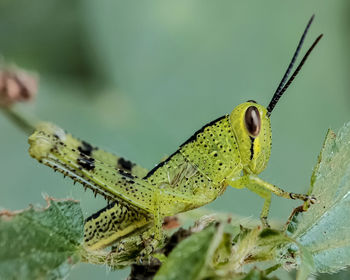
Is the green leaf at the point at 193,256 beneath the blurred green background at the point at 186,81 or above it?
beneath

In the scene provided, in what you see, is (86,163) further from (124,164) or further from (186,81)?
(186,81)

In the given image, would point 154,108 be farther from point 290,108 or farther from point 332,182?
point 332,182

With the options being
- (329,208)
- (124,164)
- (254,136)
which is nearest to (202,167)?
(254,136)

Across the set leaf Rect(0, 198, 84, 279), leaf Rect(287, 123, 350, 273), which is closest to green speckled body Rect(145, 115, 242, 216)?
leaf Rect(287, 123, 350, 273)

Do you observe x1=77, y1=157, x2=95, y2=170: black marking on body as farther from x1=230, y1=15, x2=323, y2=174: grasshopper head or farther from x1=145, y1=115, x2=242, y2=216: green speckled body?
x1=230, y1=15, x2=323, y2=174: grasshopper head

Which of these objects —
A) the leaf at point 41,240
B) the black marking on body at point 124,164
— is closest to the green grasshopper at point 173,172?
the black marking on body at point 124,164

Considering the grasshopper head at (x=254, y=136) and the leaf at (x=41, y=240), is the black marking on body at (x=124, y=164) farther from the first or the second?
the leaf at (x=41, y=240)
